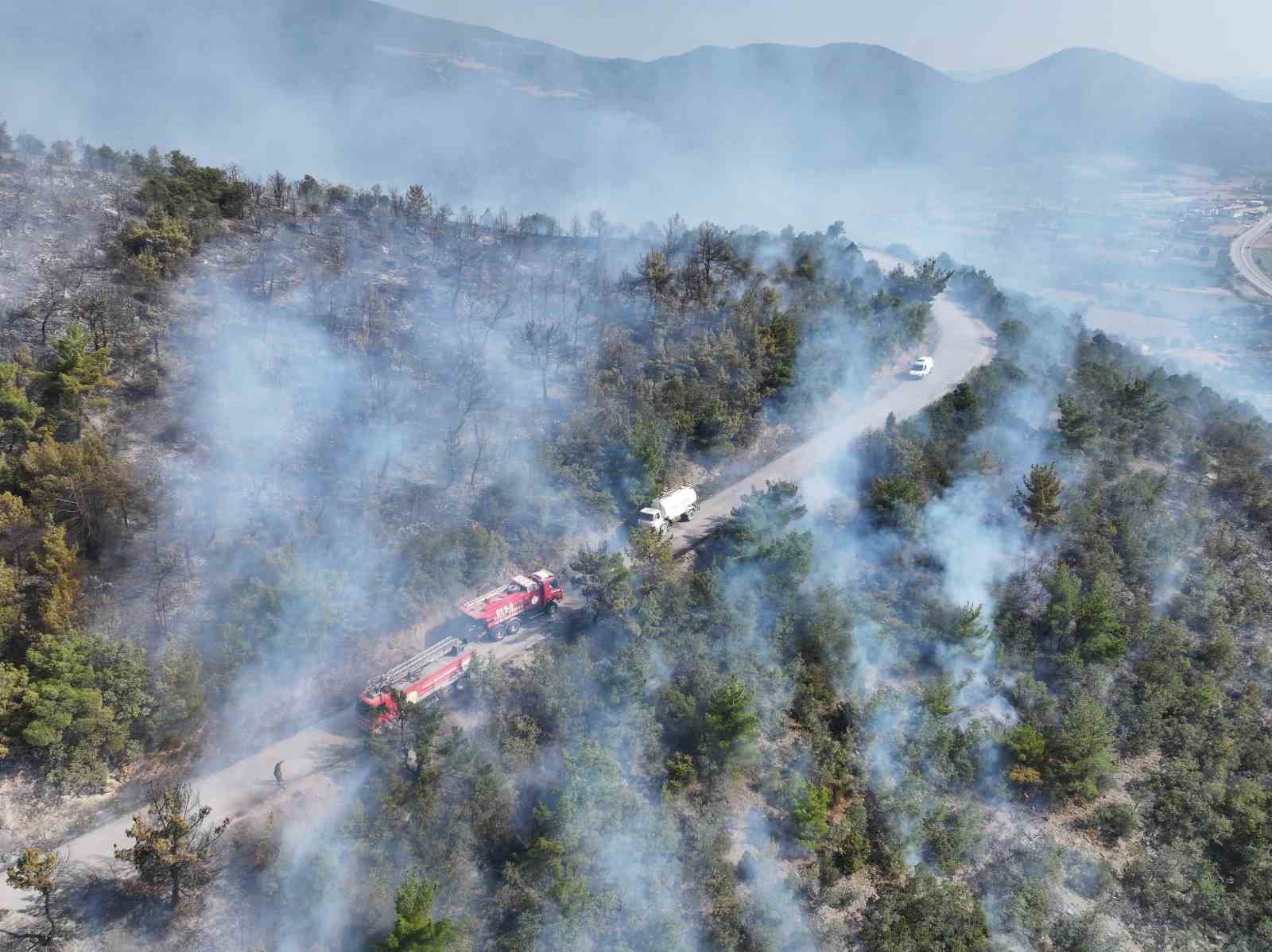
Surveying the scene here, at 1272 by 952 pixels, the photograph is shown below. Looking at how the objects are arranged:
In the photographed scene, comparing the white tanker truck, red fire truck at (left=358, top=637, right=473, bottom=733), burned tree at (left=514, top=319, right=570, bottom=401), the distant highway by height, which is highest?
the distant highway

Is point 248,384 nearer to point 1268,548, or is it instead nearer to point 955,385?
point 955,385

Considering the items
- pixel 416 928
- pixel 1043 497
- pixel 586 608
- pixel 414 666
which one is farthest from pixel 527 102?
pixel 416 928

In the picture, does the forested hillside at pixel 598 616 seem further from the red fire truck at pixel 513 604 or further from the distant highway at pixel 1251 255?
the distant highway at pixel 1251 255

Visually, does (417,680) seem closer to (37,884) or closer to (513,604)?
(513,604)

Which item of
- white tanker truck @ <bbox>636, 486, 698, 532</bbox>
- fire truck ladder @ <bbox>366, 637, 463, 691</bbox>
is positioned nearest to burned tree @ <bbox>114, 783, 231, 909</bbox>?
fire truck ladder @ <bbox>366, 637, 463, 691</bbox>

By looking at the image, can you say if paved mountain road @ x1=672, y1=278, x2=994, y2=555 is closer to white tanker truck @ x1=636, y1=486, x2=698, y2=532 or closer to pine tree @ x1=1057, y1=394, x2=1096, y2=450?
white tanker truck @ x1=636, y1=486, x2=698, y2=532

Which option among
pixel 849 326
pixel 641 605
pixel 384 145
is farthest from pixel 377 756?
pixel 384 145
